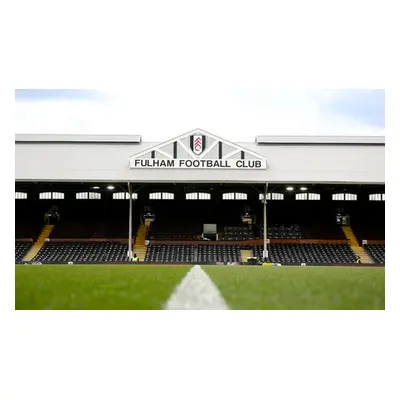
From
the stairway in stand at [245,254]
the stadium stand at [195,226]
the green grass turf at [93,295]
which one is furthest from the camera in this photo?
the stadium stand at [195,226]

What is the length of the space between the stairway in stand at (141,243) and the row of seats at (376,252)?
12.4 m

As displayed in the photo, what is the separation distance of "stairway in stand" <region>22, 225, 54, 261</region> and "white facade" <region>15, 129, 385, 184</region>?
4490 mm

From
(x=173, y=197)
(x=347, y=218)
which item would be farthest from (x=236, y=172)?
(x=347, y=218)

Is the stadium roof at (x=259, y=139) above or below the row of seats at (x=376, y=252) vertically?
above

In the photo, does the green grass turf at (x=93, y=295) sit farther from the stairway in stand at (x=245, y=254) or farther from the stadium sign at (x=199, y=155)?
the stairway in stand at (x=245, y=254)

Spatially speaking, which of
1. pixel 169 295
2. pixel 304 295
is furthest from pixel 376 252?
pixel 169 295

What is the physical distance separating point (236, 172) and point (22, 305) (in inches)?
766

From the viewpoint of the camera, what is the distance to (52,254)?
29.5m

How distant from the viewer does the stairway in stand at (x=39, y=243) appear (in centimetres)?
2946

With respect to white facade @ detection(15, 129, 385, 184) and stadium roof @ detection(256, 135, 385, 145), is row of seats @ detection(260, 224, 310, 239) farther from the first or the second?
stadium roof @ detection(256, 135, 385, 145)

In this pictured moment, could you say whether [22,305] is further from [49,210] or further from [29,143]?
[49,210]

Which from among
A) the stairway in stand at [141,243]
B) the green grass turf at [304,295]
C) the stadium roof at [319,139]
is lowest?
the stairway in stand at [141,243]

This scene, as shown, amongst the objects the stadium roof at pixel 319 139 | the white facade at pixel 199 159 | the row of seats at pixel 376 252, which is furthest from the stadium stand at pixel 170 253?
the row of seats at pixel 376 252

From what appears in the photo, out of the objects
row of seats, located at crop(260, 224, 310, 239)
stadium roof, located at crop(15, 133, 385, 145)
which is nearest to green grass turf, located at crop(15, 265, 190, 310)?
stadium roof, located at crop(15, 133, 385, 145)
